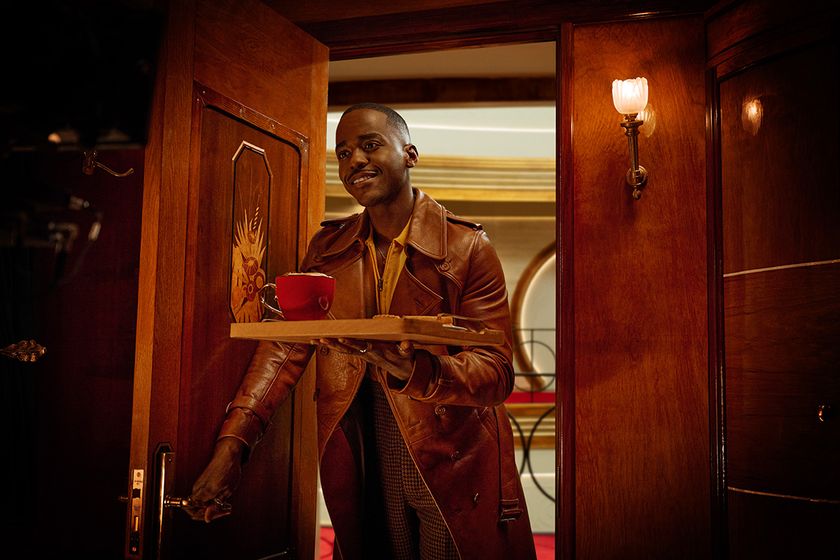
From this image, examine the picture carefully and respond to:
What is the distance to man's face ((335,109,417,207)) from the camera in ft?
8.07

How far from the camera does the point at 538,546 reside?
5.56m

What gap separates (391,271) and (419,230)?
0.15m

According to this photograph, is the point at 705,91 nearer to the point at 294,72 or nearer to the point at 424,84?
the point at 294,72

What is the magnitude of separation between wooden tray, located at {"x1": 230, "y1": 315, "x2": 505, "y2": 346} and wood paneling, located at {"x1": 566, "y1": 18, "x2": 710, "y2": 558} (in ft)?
3.75

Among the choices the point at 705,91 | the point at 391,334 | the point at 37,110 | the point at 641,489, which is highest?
the point at 705,91

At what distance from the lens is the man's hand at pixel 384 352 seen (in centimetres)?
189

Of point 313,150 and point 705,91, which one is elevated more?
point 705,91

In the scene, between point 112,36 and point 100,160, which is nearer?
point 112,36

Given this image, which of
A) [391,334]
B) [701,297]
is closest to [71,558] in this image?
[391,334]

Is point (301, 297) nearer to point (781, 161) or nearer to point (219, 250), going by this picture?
point (219, 250)

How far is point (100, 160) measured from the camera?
2846 mm

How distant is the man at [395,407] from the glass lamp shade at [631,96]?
760mm

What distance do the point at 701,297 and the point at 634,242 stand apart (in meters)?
0.29

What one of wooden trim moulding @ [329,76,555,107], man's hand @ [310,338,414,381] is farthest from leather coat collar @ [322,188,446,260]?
wooden trim moulding @ [329,76,555,107]
